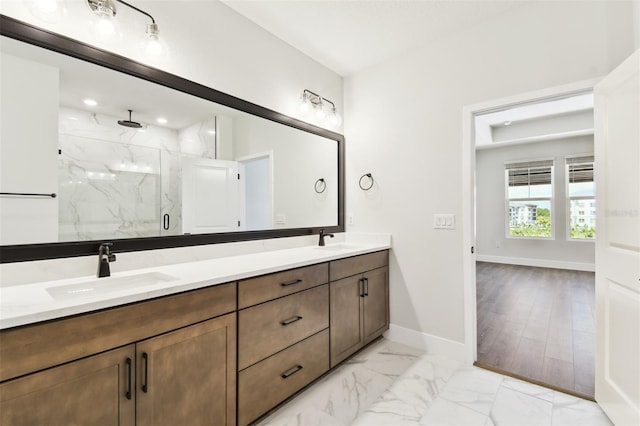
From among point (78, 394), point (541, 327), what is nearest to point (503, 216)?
point (541, 327)

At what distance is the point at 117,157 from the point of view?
159 centimetres

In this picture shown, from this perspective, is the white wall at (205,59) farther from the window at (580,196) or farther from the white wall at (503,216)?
the window at (580,196)

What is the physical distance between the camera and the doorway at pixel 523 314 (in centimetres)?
216

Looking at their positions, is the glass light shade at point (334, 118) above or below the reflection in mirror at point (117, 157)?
above

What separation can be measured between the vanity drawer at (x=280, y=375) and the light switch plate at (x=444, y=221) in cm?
128

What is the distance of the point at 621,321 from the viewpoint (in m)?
1.58

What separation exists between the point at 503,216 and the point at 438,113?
5.23 m

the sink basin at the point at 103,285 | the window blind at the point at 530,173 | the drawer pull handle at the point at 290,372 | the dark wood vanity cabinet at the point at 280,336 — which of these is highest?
the window blind at the point at 530,173

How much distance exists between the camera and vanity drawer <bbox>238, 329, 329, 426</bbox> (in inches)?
60.6

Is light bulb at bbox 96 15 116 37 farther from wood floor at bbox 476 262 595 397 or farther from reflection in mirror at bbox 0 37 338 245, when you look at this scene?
wood floor at bbox 476 262 595 397

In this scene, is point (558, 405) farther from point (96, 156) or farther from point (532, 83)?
point (96, 156)

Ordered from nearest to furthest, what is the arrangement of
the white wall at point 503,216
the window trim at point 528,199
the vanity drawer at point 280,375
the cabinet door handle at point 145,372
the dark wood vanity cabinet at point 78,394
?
the dark wood vanity cabinet at point 78,394, the cabinet door handle at point 145,372, the vanity drawer at point 280,375, the white wall at point 503,216, the window trim at point 528,199

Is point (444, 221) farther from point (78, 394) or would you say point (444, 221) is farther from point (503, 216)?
point (503, 216)

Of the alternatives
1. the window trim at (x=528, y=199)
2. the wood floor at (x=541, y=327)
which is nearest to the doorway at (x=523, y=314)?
the wood floor at (x=541, y=327)
